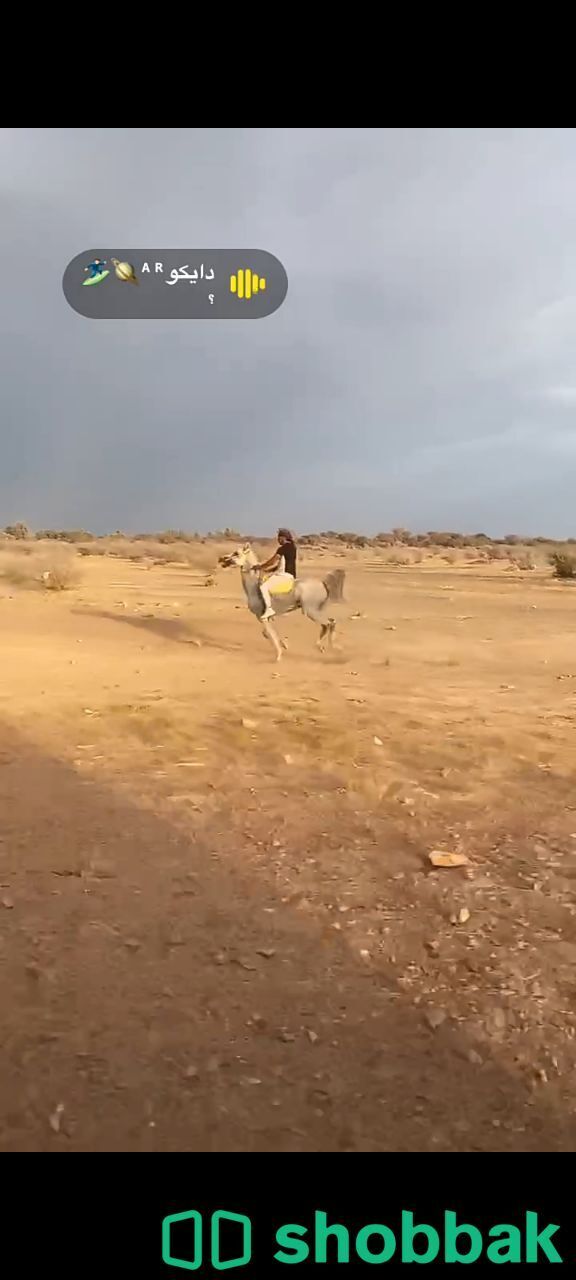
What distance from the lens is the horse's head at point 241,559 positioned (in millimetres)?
10742

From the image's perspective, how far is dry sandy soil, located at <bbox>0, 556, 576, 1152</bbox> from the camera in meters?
2.62

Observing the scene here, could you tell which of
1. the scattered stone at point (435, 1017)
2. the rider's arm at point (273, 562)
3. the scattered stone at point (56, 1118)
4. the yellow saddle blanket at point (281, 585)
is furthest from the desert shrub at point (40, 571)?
the scattered stone at point (56, 1118)

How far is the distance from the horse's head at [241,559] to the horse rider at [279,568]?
0.23m

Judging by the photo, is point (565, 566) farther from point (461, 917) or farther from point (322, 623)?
point (461, 917)

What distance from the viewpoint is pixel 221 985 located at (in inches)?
128

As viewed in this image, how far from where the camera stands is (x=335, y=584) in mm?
11172

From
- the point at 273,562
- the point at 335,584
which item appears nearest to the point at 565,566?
the point at 335,584

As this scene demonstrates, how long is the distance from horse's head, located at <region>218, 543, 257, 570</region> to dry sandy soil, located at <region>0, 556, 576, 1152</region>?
8.28ft

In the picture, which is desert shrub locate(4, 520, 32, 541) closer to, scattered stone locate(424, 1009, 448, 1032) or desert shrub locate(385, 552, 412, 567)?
desert shrub locate(385, 552, 412, 567)
